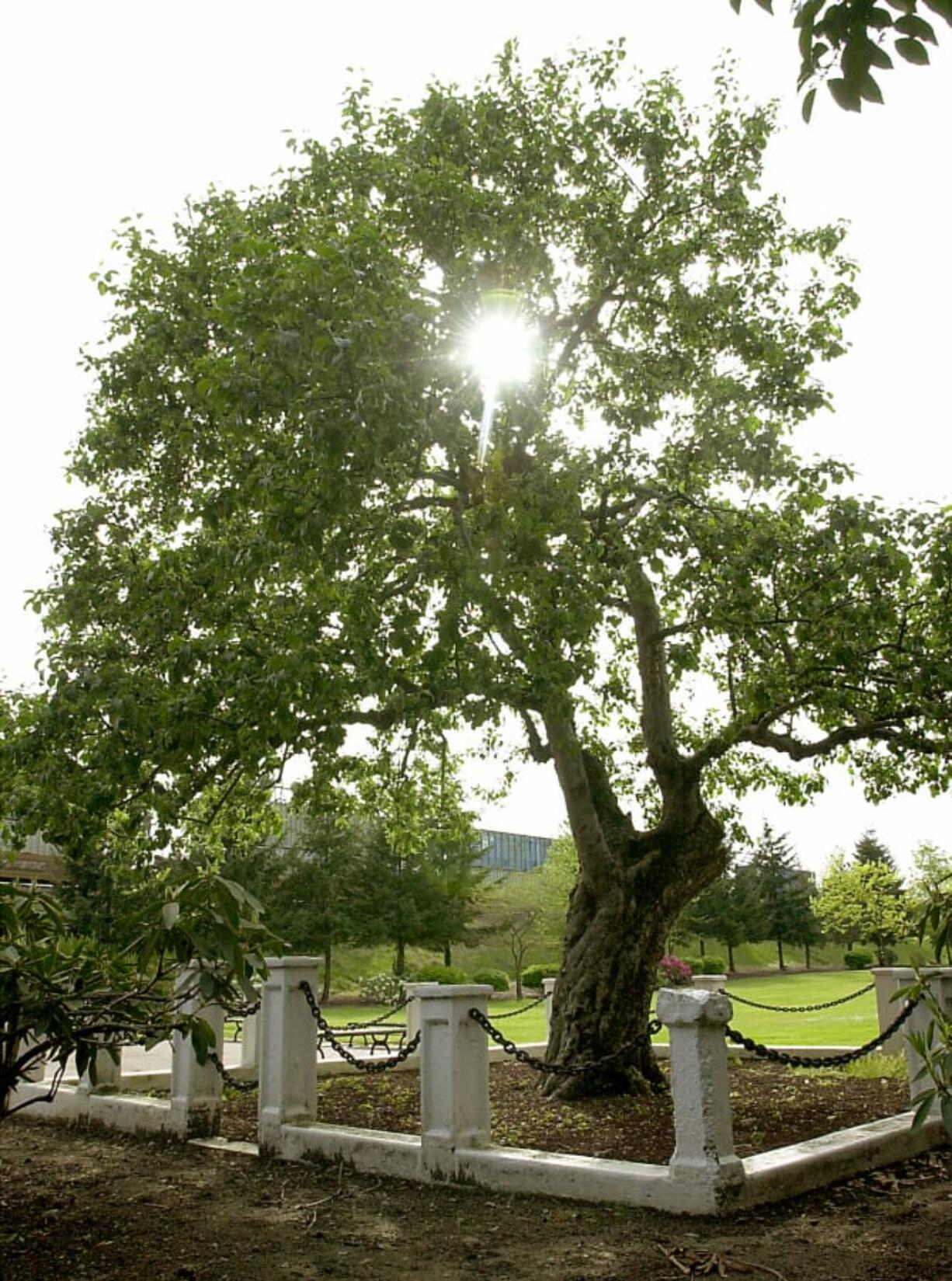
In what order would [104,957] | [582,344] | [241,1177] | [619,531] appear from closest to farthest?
1. [104,957]
2. [241,1177]
3. [619,531]
4. [582,344]

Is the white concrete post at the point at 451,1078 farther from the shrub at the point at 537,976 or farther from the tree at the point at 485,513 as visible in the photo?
the shrub at the point at 537,976

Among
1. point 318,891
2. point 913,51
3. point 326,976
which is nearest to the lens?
point 913,51

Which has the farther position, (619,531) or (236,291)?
(619,531)

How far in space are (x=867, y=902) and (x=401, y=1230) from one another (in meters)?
42.4

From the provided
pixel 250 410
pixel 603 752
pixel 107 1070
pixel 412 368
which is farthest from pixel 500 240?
pixel 107 1070

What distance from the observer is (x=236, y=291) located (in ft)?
25.4

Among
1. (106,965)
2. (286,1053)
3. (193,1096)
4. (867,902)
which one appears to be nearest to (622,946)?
(286,1053)

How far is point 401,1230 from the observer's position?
6145 millimetres

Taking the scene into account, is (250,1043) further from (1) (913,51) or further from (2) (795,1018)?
(2) (795,1018)

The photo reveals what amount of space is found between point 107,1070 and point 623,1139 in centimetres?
559

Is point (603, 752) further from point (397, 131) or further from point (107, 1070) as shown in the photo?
point (397, 131)

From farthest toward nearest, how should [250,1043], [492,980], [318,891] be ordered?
[318,891] → [492,980] → [250,1043]

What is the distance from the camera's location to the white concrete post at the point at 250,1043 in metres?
13.1

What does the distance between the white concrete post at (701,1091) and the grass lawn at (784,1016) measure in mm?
4744
